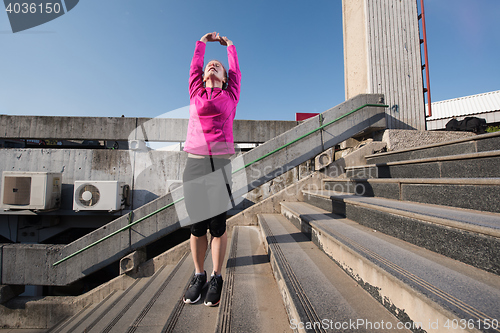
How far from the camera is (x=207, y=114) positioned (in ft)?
5.51

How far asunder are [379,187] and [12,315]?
19.6ft

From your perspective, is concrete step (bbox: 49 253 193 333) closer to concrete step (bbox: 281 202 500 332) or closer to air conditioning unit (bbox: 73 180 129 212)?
concrete step (bbox: 281 202 500 332)

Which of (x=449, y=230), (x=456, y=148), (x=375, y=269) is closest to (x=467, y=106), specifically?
(x=456, y=148)

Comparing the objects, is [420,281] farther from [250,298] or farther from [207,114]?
[207,114]

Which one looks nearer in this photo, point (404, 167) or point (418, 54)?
point (404, 167)

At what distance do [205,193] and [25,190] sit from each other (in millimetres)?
4982

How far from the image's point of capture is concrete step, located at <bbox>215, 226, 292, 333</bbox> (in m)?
1.25

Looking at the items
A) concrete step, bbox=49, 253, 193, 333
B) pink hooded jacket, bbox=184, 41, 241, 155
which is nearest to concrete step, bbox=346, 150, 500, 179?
pink hooded jacket, bbox=184, 41, 241, 155

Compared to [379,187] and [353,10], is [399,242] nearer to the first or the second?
[379,187]

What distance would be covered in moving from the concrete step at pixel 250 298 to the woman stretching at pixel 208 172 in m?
0.18

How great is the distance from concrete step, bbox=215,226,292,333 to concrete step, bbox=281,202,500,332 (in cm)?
57

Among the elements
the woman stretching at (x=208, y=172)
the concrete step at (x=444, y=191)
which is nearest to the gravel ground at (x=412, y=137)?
the concrete step at (x=444, y=191)

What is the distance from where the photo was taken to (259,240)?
2801mm

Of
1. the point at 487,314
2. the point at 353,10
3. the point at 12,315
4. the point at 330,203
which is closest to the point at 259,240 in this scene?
the point at 330,203
